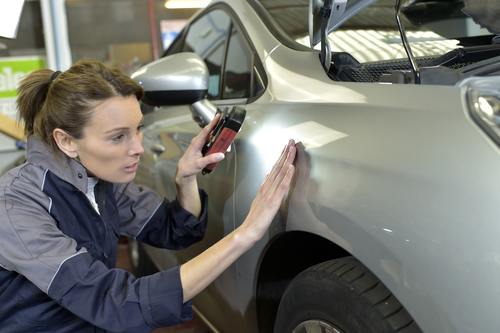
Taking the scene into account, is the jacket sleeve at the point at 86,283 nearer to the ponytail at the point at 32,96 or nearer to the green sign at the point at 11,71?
the ponytail at the point at 32,96

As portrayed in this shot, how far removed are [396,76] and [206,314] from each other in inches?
38.7

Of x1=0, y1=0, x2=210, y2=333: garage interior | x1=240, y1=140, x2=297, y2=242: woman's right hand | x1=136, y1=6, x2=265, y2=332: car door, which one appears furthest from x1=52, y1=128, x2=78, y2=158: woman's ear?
x1=0, y1=0, x2=210, y2=333: garage interior

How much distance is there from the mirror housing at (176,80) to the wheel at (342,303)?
0.60 m

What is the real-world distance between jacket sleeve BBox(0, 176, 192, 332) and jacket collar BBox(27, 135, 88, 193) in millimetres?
158

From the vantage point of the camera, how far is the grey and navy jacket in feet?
2.86

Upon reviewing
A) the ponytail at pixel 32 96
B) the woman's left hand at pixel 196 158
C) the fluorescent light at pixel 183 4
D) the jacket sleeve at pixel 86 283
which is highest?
the fluorescent light at pixel 183 4

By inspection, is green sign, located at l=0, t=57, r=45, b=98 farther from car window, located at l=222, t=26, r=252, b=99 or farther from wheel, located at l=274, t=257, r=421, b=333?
wheel, located at l=274, t=257, r=421, b=333

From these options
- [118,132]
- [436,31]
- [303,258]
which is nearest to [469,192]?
[303,258]

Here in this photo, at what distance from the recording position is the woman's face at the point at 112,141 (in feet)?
3.43

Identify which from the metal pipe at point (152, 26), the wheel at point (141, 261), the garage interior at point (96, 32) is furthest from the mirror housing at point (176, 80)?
the metal pipe at point (152, 26)

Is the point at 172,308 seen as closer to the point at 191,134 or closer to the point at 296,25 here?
the point at 191,134

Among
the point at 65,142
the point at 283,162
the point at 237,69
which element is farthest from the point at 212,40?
the point at 283,162

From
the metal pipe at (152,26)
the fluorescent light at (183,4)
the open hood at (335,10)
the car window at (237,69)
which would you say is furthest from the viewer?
the fluorescent light at (183,4)

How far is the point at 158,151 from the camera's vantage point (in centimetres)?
162
